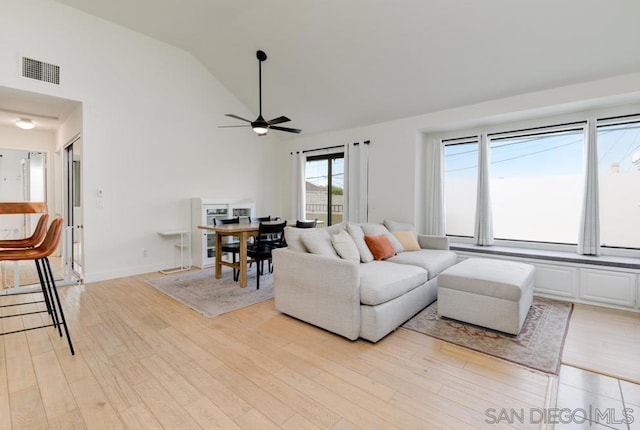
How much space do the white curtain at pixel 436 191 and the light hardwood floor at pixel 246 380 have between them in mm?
2743

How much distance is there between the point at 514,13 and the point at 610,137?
2.16 m

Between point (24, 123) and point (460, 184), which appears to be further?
point (460, 184)

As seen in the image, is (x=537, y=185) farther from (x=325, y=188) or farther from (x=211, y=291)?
(x=211, y=291)

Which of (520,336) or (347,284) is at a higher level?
(347,284)

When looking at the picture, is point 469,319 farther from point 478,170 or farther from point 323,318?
point 478,170

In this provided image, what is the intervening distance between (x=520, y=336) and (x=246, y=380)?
241cm

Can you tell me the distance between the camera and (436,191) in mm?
5039

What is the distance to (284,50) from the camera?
4520 millimetres

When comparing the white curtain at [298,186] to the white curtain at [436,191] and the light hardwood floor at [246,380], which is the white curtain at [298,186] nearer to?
the white curtain at [436,191]

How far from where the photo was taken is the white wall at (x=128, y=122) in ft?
12.6

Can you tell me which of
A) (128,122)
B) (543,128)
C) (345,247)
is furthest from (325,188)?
(543,128)

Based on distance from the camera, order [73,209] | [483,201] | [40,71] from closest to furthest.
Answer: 1. [40,71]
2. [483,201]
3. [73,209]

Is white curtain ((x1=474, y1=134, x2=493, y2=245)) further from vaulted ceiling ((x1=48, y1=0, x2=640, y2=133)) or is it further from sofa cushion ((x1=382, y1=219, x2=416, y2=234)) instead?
sofa cushion ((x1=382, y1=219, x2=416, y2=234))

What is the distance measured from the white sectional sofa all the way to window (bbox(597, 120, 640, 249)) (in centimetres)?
221
